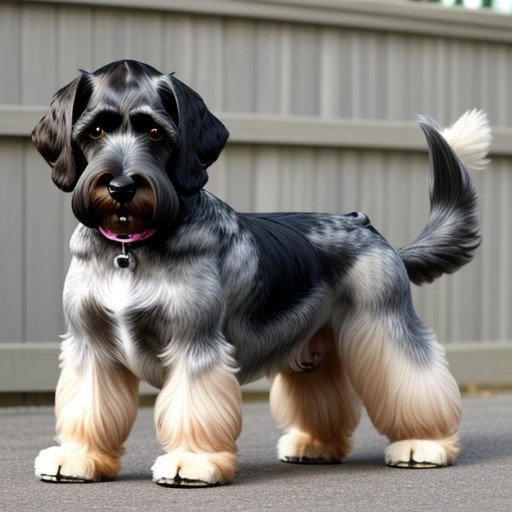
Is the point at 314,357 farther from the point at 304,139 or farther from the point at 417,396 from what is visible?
the point at 304,139

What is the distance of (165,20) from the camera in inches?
349

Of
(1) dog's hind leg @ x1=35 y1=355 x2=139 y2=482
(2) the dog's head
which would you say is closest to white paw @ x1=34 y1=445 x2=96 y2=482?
(1) dog's hind leg @ x1=35 y1=355 x2=139 y2=482

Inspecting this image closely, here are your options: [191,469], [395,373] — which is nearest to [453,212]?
[395,373]

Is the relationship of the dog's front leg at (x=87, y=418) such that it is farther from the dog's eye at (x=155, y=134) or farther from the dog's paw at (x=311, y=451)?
the dog's paw at (x=311, y=451)

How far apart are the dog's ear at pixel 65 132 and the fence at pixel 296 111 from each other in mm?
2991

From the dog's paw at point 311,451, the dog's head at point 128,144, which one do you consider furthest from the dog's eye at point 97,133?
the dog's paw at point 311,451

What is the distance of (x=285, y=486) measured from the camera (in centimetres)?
575

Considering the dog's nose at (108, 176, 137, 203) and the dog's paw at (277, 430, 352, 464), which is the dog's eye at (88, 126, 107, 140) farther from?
the dog's paw at (277, 430, 352, 464)

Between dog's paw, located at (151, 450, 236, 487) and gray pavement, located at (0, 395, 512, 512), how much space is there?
0.04 metres

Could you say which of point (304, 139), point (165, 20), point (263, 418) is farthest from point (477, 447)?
point (165, 20)

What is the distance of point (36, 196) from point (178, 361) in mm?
3300

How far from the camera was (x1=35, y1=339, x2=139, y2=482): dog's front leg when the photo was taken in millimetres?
5758

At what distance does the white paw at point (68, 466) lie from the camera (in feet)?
18.8

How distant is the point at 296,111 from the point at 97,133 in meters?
3.95
